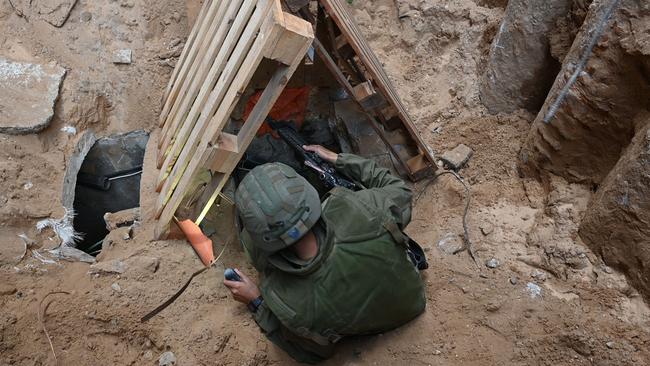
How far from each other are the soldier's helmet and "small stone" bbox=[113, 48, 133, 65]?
5.88ft

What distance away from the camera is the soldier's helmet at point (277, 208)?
1883 millimetres

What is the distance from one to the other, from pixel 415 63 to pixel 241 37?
1.78 metres

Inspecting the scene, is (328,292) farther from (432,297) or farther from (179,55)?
(179,55)

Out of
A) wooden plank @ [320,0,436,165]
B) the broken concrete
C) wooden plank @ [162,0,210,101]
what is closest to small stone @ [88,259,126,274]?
the broken concrete

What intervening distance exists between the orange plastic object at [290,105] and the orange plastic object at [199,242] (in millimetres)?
971

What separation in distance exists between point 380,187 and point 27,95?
214 cm

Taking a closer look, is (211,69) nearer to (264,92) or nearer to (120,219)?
(264,92)

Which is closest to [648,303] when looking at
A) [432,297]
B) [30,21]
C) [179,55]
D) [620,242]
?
[620,242]

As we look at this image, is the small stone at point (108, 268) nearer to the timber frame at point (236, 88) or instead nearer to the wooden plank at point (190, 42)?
the timber frame at point (236, 88)

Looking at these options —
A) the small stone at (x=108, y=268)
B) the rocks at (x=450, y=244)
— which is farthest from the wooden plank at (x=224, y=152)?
the rocks at (x=450, y=244)

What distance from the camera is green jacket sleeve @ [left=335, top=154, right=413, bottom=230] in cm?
225

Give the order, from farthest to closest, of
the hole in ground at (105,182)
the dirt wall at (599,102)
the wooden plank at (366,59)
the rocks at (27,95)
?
1. the hole in ground at (105,182)
2. the rocks at (27,95)
3. the wooden plank at (366,59)
4. the dirt wall at (599,102)

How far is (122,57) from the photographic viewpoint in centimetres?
323

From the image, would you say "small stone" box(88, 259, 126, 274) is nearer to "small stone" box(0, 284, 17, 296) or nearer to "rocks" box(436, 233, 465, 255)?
"small stone" box(0, 284, 17, 296)
